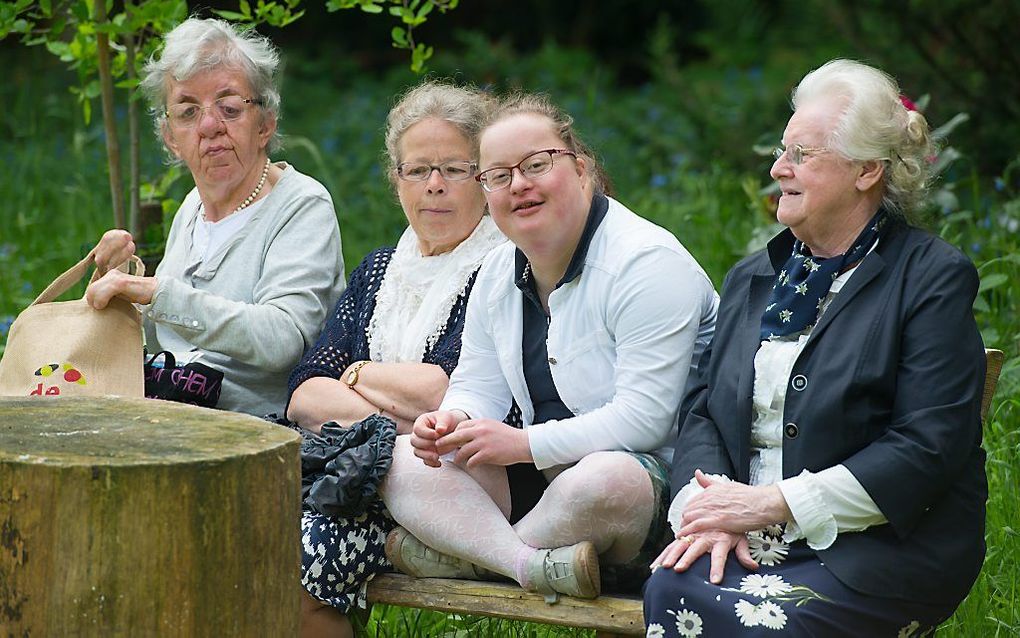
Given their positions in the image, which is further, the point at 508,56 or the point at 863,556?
the point at 508,56

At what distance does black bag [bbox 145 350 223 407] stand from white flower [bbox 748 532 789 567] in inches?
61.4

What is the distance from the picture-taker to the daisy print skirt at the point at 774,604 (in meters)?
2.56

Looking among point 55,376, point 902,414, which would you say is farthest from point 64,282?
point 902,414

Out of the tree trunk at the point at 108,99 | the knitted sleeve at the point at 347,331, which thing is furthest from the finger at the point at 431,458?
the tree trunk at the point at 108,99

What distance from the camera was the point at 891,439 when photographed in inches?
104

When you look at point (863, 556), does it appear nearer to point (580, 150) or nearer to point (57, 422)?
point (580, 150)

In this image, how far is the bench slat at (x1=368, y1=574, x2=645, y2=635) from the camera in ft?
9.31

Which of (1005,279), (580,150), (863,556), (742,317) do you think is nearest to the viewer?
(863,556)

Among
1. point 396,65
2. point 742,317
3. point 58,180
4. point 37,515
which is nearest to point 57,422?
point 37,515

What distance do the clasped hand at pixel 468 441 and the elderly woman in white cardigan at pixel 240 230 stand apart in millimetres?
744

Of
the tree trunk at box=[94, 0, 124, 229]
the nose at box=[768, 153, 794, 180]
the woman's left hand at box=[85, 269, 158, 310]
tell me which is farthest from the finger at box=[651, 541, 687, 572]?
the tree trunk at box=[94, 0, 124, 229]

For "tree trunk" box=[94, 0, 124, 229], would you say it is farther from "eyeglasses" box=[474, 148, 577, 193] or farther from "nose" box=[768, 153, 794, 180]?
"nose" box=[768, 153, 794, 180]

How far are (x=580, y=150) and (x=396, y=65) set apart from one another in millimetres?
8228

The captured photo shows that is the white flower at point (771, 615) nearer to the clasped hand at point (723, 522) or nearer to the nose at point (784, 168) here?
the clasped hand at point (723, 522)
